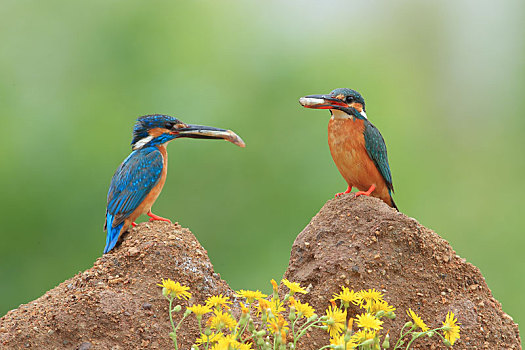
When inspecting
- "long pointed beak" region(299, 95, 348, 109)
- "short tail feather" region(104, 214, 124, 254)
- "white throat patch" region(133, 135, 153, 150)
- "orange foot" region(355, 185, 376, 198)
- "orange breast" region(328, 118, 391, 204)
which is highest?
"long pointed beak" region(299, 95, 348, 109)

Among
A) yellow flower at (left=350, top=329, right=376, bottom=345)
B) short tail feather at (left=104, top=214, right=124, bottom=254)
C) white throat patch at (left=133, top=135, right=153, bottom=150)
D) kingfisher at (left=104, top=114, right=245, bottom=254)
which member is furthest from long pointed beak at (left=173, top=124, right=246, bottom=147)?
yellow flower at (left=350, top=329, right=376, bottom=345)

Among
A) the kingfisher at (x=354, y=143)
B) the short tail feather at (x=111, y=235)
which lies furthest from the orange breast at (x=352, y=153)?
the short tail feather at (x=111, y=235)

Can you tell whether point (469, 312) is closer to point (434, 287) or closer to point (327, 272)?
point (434, 287)

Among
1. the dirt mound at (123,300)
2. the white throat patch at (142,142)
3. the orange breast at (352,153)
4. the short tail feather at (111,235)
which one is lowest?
the dirt mound at (123,300)

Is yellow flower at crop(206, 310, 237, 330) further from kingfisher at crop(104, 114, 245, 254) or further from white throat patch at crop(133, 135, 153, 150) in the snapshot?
white throat patch at crop(133, 135, 153, 150)

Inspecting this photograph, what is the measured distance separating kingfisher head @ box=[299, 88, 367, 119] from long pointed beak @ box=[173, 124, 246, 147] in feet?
2.32

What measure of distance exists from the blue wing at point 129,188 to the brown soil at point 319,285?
1.09 ft

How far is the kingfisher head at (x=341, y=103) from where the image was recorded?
459 cm

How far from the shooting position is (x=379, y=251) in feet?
13.6

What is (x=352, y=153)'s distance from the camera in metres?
4.67

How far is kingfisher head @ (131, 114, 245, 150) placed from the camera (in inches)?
199

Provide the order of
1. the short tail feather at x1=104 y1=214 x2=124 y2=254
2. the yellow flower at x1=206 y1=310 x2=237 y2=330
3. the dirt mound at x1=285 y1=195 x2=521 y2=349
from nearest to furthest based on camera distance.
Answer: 1. the yellow flower at x1=206 y1=310 x2=237 y2=330
2. the dirt mound at x1=285 y1=195 x2=521 y2=349
3. the short tail feather at x1=104 y1=214 x2=124 y2=254

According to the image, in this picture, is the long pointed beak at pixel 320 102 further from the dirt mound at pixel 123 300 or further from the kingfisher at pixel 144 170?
the dirt mound at pixel 123 300

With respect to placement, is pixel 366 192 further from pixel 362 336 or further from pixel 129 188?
pixel 129 188
